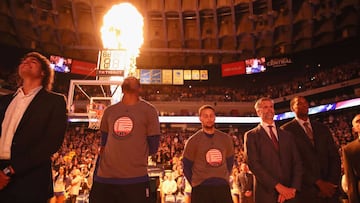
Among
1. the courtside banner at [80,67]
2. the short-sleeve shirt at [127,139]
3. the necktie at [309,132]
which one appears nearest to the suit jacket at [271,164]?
the necktie at [309,132]

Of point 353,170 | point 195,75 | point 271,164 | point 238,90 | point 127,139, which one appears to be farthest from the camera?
point 238,90

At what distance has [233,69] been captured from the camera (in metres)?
29.9

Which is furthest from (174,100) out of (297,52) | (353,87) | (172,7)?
(353,87)

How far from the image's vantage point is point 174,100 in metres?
30.2

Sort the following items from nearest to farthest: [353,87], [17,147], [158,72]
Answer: [17,147]
[353,87]
[158,72]

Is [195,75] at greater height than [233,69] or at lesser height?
lesser

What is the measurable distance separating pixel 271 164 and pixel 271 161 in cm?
→ 4

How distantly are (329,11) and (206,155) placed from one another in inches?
951

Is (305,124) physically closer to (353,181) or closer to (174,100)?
(353,181)

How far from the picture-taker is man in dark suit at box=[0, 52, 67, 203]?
8.69 feet

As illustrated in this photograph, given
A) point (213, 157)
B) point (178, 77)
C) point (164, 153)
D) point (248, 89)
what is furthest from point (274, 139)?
point (248, 89)

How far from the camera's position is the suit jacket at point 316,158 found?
4098 millimetres

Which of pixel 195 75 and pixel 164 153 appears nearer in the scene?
pixel 164 153

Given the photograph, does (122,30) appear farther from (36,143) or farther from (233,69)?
(233,69)
